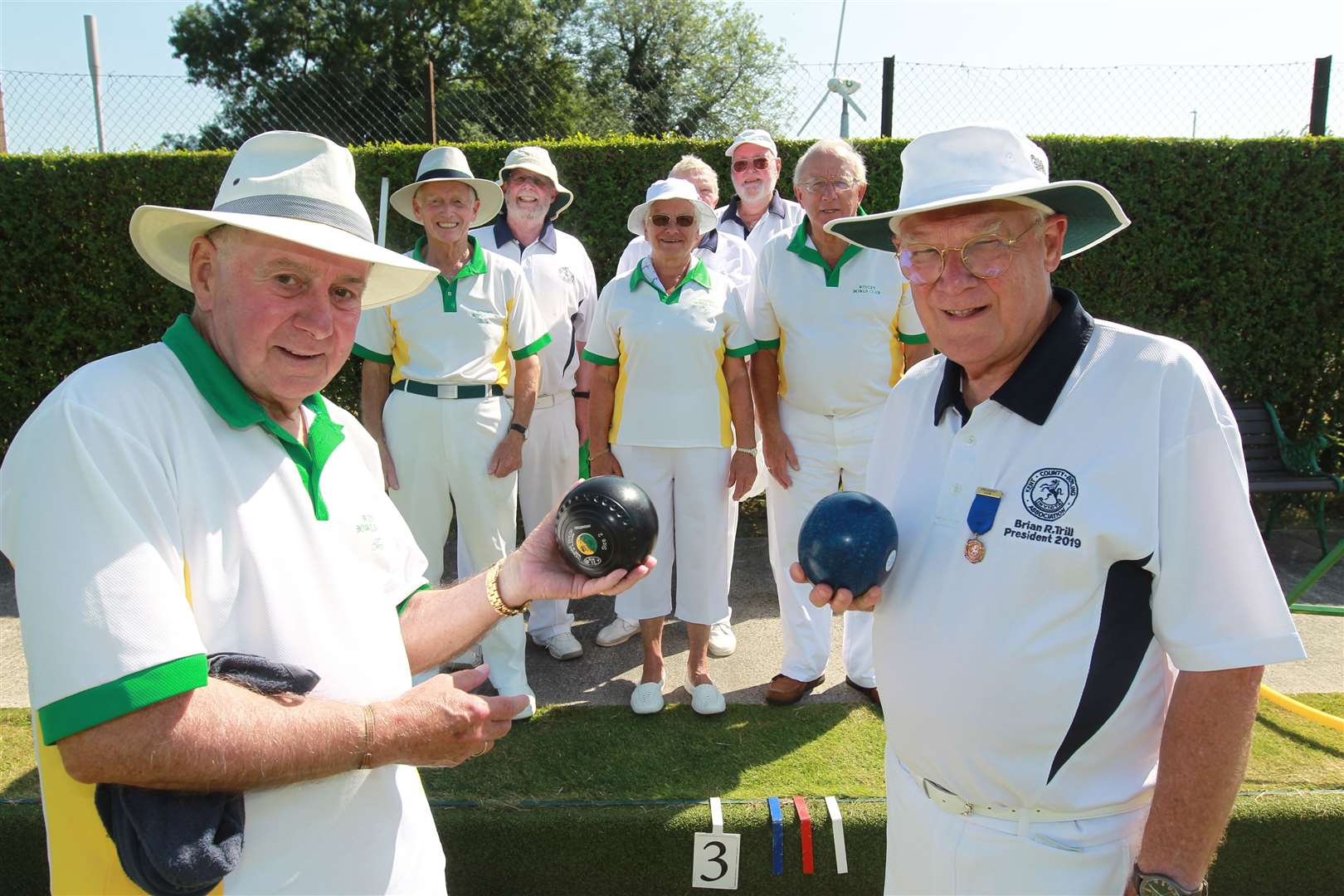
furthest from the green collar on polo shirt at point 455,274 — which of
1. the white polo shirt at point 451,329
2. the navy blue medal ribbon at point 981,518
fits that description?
the navy blue medal ribbon at point 981,518

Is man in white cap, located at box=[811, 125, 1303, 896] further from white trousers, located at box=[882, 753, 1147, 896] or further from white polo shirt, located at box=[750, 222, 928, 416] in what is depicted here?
white polo shirt, located at box=[750, 222, 928, 416]

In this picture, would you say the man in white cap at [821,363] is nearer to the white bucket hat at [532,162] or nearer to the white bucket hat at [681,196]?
the white bucket hat at [681,196]

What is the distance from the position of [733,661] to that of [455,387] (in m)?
2.12

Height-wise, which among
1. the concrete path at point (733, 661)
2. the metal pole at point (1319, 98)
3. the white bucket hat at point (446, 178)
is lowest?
the concrete path at point (733, 661)

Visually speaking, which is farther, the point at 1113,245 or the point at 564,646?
the point at 1113,245

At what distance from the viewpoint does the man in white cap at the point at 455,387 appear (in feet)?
14.3

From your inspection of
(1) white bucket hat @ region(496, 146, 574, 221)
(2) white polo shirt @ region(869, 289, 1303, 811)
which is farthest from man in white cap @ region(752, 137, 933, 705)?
(2) white polo shirt @ region(869, 289, 1303, 811)

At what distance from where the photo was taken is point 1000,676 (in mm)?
1722

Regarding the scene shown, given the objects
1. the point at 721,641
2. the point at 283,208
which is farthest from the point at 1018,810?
the point at 721,641

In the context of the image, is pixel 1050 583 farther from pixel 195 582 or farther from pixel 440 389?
pixel 440 389

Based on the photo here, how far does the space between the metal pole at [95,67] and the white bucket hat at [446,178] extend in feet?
13.7

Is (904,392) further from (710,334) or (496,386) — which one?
(496,386)

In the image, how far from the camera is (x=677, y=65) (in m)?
38.8

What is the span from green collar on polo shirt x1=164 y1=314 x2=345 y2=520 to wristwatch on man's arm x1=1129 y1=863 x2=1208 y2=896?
1.67 meters
